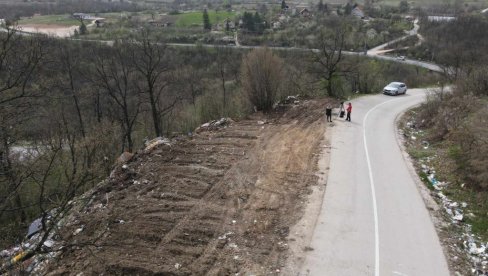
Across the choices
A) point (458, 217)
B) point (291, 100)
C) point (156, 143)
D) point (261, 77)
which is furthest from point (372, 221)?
point (291, 100)

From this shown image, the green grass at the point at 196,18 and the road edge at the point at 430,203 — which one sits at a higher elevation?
the green grass at the point at 196,18

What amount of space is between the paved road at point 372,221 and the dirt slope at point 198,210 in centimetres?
116

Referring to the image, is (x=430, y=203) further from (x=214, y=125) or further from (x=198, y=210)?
(x=214, y=125)

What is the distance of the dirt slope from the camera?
12.1 metres

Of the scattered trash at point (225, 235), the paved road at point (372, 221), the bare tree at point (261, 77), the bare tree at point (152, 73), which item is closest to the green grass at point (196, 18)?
the bare tree at point (152, 73)

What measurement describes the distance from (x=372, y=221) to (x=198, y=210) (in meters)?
6.14

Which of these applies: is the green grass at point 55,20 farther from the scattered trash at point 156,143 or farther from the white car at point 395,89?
the scattered trash at point 156,143

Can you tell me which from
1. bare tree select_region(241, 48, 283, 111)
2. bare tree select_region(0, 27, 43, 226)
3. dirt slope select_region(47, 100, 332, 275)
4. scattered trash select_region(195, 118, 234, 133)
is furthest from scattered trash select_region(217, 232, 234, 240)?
bare tree select_region(241, 48, 283, 111)

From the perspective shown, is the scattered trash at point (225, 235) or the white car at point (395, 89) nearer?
the scattered trash at point (225, 235)

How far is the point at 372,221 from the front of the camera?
14.3 metres

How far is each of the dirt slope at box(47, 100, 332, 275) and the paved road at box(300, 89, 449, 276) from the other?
3.81ft

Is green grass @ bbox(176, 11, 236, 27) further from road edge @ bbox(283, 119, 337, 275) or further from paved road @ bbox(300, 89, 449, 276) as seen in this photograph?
road edge @ bbox(283, 119, 337, 275)

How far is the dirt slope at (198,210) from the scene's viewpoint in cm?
1208

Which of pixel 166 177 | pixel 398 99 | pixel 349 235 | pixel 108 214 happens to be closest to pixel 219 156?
pixel 166 177
